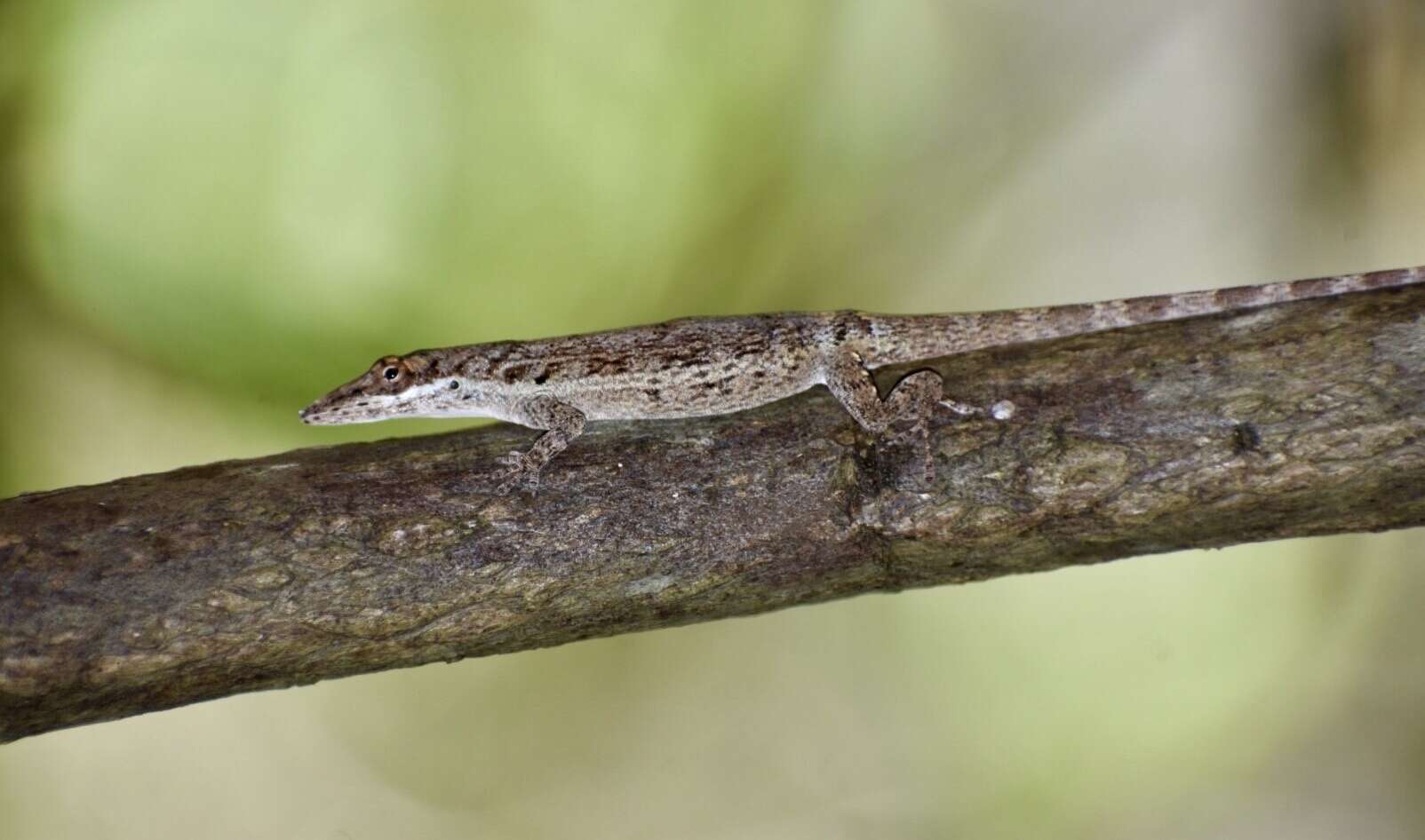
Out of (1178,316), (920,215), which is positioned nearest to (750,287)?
(920,215)

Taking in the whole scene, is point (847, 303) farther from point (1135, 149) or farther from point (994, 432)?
point (994, 432)

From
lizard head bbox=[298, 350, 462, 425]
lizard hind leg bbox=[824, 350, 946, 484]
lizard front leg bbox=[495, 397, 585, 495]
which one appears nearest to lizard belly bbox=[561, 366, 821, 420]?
lizard front leg bbox=[495, 397, 585, 495]

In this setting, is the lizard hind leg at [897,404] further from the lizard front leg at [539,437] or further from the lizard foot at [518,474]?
the lizard foot at [518,474]

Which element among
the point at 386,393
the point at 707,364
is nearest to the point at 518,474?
the point at 707,364

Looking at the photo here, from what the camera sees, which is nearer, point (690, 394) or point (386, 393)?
point (690, 394)

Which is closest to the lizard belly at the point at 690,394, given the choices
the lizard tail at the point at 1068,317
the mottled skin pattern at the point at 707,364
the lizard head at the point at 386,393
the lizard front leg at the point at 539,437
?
the mottled skin pattern at the point at 707,364

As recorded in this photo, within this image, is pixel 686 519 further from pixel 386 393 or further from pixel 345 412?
pixel 345 412
